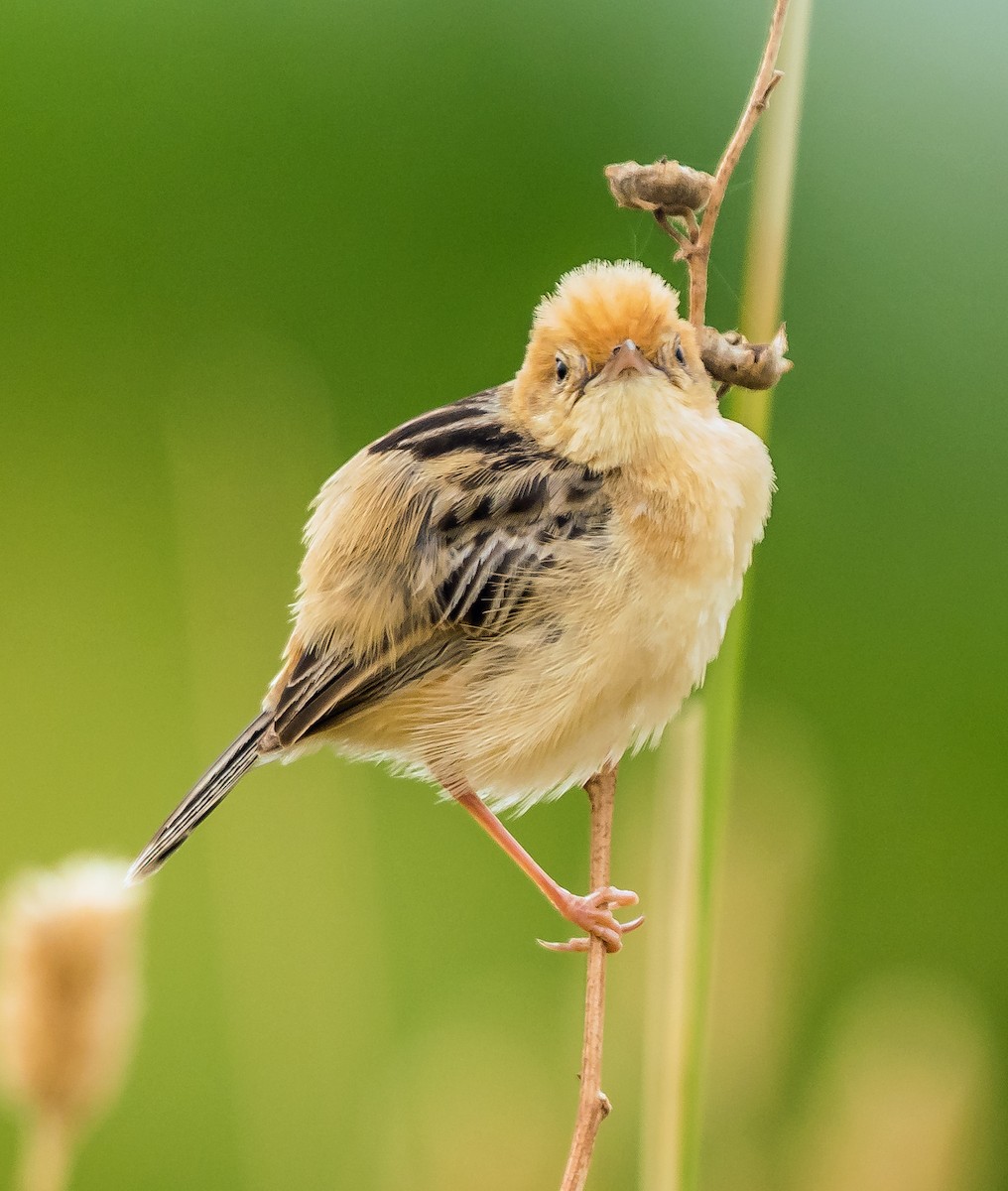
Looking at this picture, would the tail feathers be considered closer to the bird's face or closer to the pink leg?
the pink leg

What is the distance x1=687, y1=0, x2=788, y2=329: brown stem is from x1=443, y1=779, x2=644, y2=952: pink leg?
1.88 ft

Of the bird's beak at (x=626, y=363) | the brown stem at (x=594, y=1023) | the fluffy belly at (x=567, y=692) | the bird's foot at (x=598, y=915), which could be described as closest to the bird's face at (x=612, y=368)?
the bird's beak at (x=626, y=363)

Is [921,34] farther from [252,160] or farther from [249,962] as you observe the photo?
[249,962]

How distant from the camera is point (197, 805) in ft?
3.90

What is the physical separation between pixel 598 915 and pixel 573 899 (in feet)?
0.18

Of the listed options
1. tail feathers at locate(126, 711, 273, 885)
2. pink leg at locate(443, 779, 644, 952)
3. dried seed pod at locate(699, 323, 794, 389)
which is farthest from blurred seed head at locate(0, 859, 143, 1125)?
dried seed pod at locate(699, 323, 794, 389)

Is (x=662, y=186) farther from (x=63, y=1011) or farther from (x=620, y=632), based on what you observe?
(x=63, y=1011)

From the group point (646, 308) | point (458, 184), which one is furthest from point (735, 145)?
point (458, 184)

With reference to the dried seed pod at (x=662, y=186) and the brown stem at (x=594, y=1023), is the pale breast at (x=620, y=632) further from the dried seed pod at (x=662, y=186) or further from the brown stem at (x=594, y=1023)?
the dried seed pod at (x=662, y=186)

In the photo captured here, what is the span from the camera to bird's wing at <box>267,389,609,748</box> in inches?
46.9

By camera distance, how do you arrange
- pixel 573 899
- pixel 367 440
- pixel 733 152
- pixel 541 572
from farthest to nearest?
pixel 367 440, pixel 573 899, pixel 541 572, pixel 733 152

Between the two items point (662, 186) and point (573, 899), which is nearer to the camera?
point (662, 186)

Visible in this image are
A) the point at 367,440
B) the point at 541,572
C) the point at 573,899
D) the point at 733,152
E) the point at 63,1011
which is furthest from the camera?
the point at 367,440

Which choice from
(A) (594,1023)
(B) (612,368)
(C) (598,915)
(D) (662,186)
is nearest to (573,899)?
(C) (598,915)
